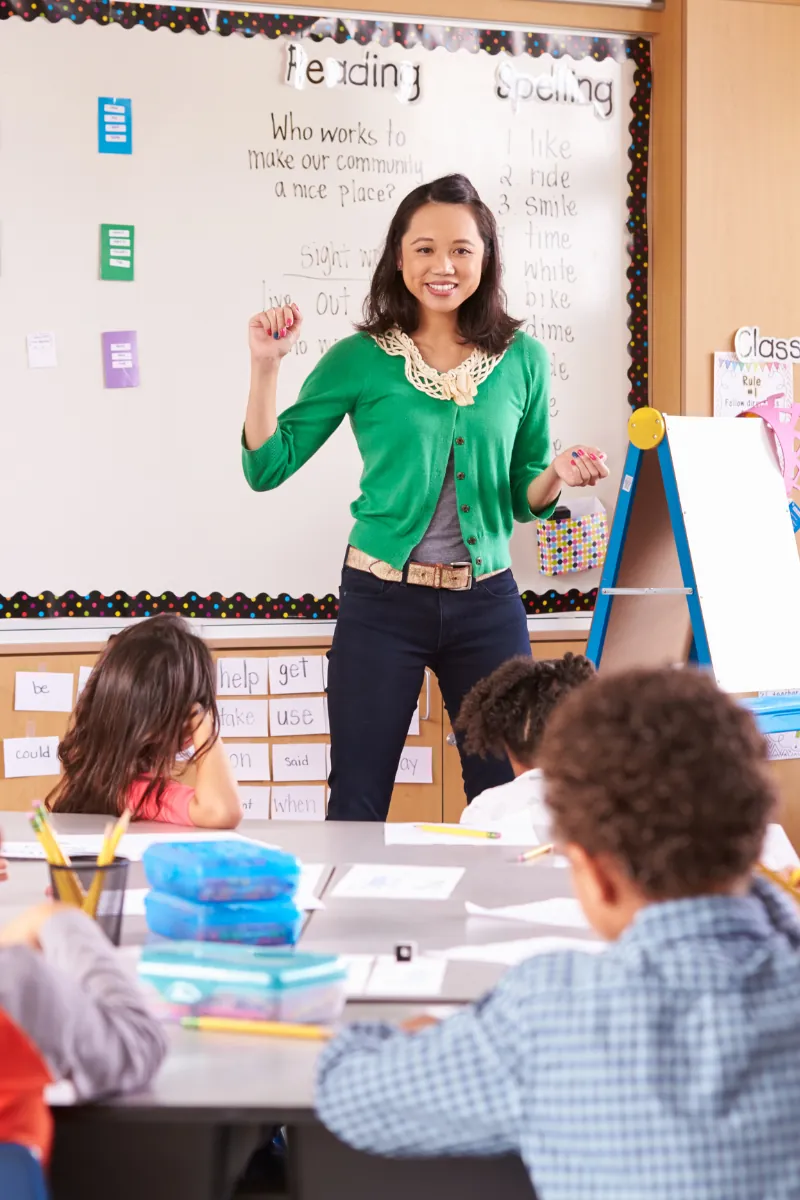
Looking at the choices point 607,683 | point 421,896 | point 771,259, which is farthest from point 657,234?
point 607,683

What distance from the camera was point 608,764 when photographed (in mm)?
855

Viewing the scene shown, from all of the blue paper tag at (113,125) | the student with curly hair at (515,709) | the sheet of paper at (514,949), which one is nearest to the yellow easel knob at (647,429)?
the student with curly hair at (515,709)

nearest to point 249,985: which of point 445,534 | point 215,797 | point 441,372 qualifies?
point 215,797

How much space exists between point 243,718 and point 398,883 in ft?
6.01

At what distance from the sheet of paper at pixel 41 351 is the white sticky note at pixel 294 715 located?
1.02 meters

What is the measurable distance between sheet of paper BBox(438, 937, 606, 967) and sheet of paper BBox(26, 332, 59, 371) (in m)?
2.35

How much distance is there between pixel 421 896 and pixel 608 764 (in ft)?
2.10

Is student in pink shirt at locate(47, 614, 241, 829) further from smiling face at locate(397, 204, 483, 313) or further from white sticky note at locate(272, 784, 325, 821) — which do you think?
white sticky note at locate(272, 784, 325, 821)

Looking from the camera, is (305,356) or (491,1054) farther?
(305,356)

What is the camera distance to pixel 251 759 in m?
3.31

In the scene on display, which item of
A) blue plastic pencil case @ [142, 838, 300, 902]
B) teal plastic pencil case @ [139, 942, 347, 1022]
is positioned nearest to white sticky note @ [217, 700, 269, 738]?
blue plastic pencil case @ [142, 838, 300, 902]

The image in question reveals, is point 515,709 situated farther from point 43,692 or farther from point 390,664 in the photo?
point 43,692

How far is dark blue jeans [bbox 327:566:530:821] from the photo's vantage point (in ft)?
7.89

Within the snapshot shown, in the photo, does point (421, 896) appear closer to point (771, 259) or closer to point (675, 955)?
point (675, 955)
